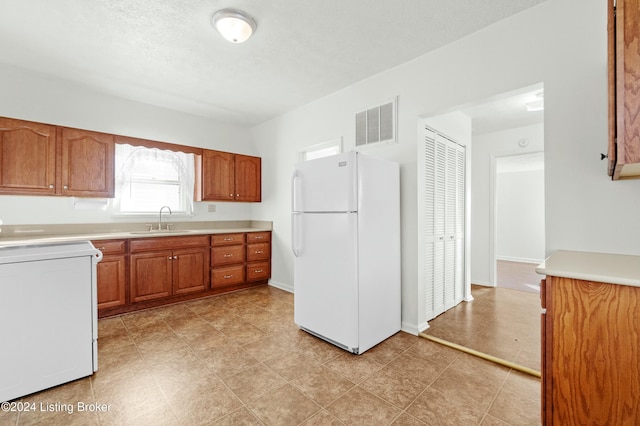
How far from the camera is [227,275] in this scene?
13.0ft

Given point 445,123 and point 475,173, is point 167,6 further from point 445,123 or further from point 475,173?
point 475,173

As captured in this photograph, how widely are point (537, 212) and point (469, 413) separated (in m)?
6.71

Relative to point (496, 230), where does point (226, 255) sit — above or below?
below

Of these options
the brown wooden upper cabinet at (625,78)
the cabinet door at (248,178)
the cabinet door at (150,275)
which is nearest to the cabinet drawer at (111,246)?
the cabinet door at (150,275)

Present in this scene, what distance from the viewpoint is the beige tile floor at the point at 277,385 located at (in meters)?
1.59

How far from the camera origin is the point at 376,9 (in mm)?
2051

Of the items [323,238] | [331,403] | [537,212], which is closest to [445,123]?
[323,238]

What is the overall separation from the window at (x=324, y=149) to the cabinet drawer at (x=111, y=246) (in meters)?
2.49

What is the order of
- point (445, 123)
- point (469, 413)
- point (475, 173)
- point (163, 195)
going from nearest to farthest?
point (469, 413), point (445, 123), point (163, 195), point (475, 173)

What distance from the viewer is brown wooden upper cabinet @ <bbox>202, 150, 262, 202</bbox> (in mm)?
4125

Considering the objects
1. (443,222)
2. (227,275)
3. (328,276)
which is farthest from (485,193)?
(227,275)

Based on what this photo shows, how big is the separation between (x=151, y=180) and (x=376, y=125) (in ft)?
10.5

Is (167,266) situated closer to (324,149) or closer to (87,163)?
(87,163)

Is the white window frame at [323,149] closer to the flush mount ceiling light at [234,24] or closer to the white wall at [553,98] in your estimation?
the white wall at [553,98]
